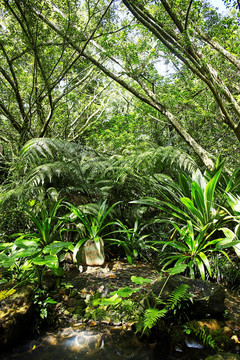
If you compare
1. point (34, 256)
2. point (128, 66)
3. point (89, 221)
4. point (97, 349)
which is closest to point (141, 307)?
point (97, 349)

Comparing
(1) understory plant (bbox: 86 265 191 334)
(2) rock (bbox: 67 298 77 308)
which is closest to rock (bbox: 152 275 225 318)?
(1) understory plant (bbox: 86 265 191 334)

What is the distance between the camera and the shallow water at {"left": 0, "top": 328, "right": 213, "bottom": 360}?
1.23m

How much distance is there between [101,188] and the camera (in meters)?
2.78

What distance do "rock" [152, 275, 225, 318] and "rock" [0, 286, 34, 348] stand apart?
0.89 metres

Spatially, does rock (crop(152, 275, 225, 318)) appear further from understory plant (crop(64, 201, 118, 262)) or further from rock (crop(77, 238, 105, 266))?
understory plant (crop(64, 201, 118, 262))

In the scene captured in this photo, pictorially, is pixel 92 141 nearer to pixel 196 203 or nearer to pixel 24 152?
pixel 24 152

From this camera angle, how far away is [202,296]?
146 cm

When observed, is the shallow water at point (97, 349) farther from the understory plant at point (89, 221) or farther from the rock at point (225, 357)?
the understory plant at point (89, 221)

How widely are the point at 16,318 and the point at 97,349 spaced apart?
56cm

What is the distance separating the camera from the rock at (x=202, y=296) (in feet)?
4.66

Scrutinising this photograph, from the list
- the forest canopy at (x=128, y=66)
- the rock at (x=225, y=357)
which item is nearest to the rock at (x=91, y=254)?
the rock at (x=225, y=357)

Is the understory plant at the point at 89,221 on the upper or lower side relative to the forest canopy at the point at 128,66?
lower

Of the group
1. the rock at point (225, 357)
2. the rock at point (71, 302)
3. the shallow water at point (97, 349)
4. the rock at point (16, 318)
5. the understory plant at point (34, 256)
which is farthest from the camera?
the rock at point (71, 302)

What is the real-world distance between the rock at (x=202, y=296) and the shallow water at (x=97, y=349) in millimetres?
226
